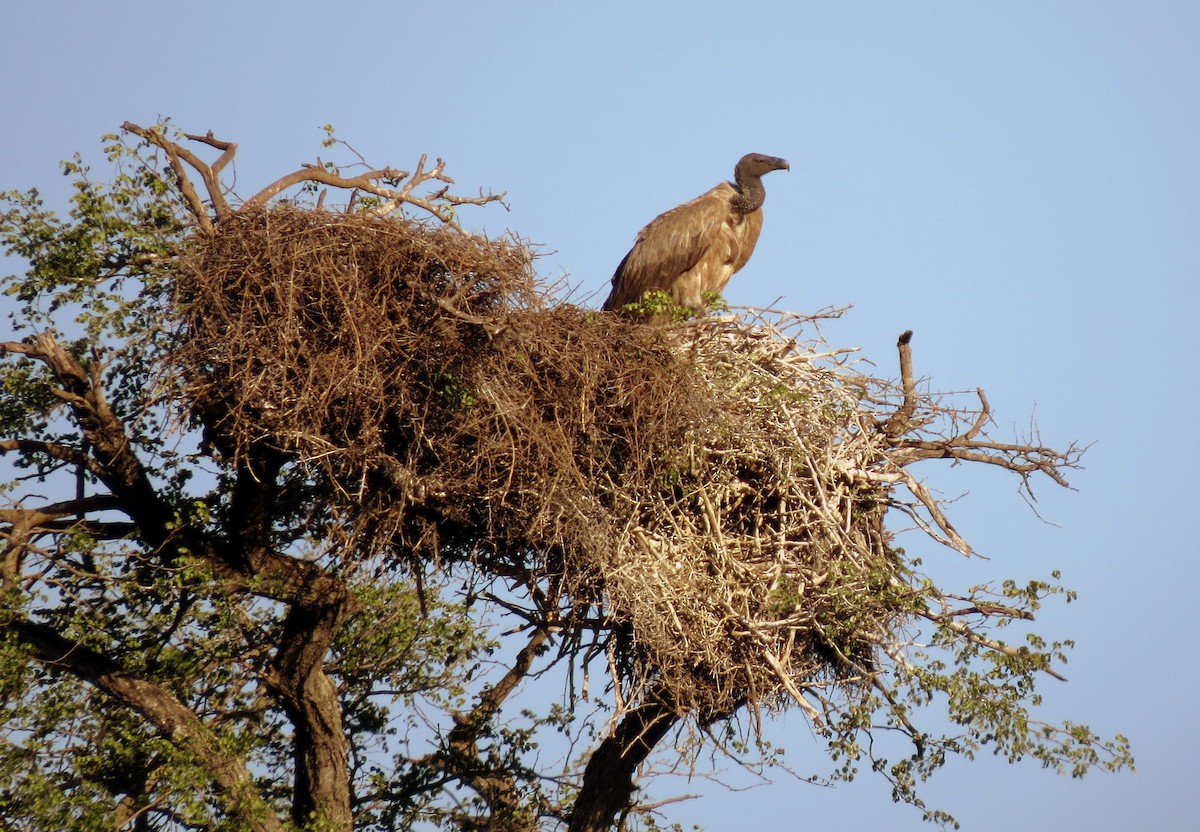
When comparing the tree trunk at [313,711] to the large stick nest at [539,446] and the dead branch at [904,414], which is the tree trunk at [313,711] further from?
the dead branch at [904,414]

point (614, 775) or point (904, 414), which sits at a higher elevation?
point (904, 414)

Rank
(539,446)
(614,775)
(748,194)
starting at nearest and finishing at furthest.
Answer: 1. (539,446)
2. (614,775)
3. (748,194)

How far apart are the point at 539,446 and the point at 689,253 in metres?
3.65

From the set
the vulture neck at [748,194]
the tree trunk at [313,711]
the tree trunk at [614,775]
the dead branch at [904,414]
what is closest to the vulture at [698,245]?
the vulture neck at [748,194]

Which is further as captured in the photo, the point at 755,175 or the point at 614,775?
the point at 755,175

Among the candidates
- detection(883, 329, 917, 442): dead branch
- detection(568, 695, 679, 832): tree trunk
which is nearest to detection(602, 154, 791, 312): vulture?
detection(883, 329, 917, 442): dead branch

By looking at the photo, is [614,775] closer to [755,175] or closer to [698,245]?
[698,245]

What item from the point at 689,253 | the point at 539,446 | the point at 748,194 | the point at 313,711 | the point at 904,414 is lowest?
the point at 313,711

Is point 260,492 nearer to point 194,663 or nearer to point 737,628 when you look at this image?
point 194,663

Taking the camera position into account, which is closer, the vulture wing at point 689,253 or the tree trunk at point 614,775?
the tree trunk at point 614,775

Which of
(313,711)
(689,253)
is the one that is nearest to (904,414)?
(689,253)

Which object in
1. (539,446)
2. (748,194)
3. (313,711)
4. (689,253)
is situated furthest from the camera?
(748,194)

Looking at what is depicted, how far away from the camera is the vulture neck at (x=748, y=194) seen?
1202 centimetres

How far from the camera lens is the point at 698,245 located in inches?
460
